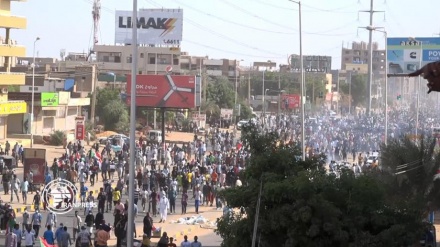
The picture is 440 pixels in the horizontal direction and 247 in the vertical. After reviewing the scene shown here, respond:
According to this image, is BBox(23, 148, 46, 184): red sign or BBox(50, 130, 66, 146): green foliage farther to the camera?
BBox(50, 130, 66, 146): green foliage

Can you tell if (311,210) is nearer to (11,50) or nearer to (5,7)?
(11,50)

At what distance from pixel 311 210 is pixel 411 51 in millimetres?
43770

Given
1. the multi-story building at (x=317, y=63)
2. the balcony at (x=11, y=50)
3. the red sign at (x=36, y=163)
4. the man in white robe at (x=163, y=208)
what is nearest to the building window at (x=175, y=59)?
the balcony at (x=11, y=50)

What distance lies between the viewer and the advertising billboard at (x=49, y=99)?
55.6m

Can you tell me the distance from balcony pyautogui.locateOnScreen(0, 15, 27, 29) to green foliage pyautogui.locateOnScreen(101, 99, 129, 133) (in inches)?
524

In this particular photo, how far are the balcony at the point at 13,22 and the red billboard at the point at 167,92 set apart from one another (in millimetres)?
6934

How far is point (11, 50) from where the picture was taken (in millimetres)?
53531

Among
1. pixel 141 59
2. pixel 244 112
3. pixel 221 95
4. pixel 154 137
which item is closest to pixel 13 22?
pixel 154 137

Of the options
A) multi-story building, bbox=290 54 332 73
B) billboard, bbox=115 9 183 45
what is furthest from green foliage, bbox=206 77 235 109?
multi-story building, bbox=290 54 332 73

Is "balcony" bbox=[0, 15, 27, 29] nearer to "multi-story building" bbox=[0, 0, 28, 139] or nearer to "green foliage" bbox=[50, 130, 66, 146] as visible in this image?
"multi-story building" bbox=[0, 0, 28, 139]

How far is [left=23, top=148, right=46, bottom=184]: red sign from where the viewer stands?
31.8 meters

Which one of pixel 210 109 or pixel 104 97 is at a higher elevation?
pixel 104 97

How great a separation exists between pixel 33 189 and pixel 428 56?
31058 mm

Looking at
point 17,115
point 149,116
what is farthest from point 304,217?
point 149,116
